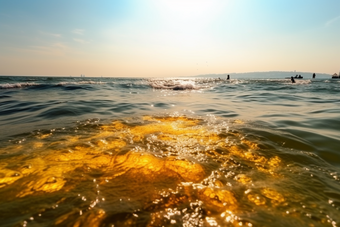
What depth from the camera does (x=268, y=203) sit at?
1708 mm

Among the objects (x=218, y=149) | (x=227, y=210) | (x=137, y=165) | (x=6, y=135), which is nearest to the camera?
(x=227, y=210)

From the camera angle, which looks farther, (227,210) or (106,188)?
(106,188)

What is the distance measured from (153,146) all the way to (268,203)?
75.3 inches

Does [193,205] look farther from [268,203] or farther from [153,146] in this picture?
[153,146]

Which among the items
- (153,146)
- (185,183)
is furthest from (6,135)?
(185,183)

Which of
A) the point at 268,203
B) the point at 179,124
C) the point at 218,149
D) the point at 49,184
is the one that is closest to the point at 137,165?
the point at 49,184

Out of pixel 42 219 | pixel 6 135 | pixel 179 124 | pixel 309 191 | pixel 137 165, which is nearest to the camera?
pixel 42 219

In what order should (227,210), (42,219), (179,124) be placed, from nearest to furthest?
1. (42,219)
2. (227,210)
3. (179,124)

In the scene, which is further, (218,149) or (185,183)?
(218,149)

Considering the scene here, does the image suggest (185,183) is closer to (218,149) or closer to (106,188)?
(106,188)

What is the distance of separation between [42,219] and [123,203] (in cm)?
63

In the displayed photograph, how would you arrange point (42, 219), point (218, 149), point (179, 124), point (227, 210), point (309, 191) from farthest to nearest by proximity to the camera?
point (179, 124)
point (218, 149)
point (309, 191)
point (227, 210)
point (42, 219)

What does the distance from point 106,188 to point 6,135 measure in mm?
3539

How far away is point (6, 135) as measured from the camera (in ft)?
12.9
